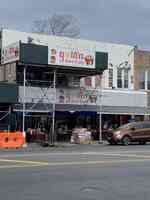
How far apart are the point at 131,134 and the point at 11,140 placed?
29.7ft

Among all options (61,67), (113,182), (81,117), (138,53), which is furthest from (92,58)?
(113,182)

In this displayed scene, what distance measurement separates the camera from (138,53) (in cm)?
4844

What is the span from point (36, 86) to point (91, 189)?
2808 cm

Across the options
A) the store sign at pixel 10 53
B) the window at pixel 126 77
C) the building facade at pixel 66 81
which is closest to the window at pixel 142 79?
the building facade at pixel 66 81

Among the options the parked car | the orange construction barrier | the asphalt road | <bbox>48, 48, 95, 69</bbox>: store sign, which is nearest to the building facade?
<bbox>48, 48, 95, 69</bbox>: store sign

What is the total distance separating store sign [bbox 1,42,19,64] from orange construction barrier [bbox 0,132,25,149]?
5.70 m

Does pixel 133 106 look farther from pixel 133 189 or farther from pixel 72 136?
pixel 133 189

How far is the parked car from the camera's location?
38469 mm

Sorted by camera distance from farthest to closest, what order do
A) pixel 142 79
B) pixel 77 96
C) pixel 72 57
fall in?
pixel 142 79 → pixel 77 96 → pixel 72 57

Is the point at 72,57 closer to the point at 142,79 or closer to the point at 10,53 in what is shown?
the point at 10,53

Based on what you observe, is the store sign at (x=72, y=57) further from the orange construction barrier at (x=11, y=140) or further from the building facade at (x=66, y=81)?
the orange construction barrier at (x=11, y=140)

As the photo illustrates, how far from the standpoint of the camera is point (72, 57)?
38.9 metres

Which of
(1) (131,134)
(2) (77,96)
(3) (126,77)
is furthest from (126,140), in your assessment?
(3) (126,77)

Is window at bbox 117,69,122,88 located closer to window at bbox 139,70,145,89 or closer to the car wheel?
window at bbox 139,70,145,89
